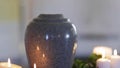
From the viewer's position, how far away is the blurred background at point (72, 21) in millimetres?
992

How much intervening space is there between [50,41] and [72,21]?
331mm

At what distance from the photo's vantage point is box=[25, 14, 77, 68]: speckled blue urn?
0.79 m

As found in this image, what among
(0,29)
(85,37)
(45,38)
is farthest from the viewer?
(85,37)

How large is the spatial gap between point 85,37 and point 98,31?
73 mm

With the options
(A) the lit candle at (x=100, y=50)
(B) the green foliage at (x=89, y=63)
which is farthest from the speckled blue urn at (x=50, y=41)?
(A) the lit candle at (x=100, y=50)

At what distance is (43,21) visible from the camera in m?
0.81

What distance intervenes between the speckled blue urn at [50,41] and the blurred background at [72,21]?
0.20 meters

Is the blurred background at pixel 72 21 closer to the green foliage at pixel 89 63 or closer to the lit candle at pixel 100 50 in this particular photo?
the lit candle at pixel 100 50

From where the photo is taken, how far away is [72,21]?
1094mm

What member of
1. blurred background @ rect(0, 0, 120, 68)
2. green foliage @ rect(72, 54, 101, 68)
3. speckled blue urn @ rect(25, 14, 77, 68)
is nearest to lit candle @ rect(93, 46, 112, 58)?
blurred background @ rect(0, 0, 120, 68)

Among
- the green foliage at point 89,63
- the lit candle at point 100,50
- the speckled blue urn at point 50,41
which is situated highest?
the speckled blue urn at point 50,41

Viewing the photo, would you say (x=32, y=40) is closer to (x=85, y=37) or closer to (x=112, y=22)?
(x=85, y=37)

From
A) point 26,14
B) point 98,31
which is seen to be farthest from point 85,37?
point 26,14

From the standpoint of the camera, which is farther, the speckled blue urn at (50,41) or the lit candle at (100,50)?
the lit candle at (100,50)
